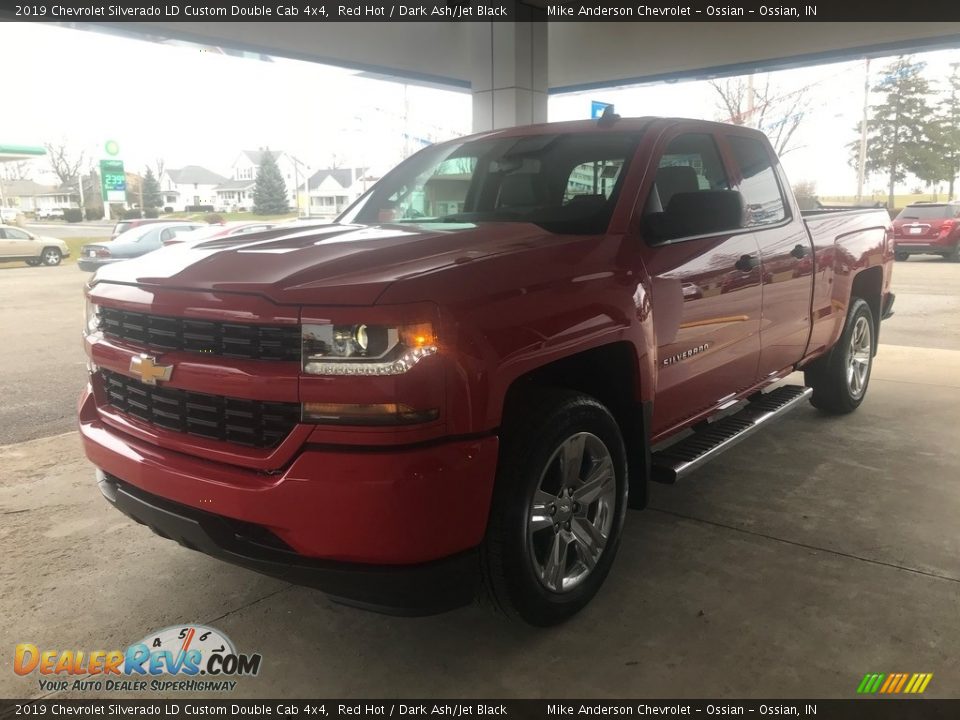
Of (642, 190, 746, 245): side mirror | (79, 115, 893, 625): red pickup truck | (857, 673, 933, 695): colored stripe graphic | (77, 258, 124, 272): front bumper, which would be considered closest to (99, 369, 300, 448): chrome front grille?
(79, 115, 893, 625): red pickup truck

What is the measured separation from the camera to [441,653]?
2.54m

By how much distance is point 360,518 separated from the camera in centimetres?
203

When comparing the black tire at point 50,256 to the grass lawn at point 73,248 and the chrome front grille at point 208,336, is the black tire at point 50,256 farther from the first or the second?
the chrome front grille at point 208,336

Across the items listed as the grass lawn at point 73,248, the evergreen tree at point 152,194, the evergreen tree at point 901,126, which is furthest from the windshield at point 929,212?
the grass lawn at point 73,248

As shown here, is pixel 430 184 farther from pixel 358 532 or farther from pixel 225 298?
pixel 358 532

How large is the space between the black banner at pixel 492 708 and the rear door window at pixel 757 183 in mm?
2299

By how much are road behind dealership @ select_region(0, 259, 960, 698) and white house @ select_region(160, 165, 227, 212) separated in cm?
676

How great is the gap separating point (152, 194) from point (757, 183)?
884 cm

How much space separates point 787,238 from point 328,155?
13.1 metres

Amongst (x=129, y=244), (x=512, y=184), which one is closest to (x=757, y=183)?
(x=512, y=184)

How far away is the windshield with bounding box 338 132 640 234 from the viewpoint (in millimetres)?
3138

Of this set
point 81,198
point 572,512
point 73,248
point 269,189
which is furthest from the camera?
point 269,189

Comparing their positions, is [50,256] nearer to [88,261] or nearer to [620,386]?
[88,261]

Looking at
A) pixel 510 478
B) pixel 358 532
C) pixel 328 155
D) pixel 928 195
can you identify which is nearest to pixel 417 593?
pixel 358 532
